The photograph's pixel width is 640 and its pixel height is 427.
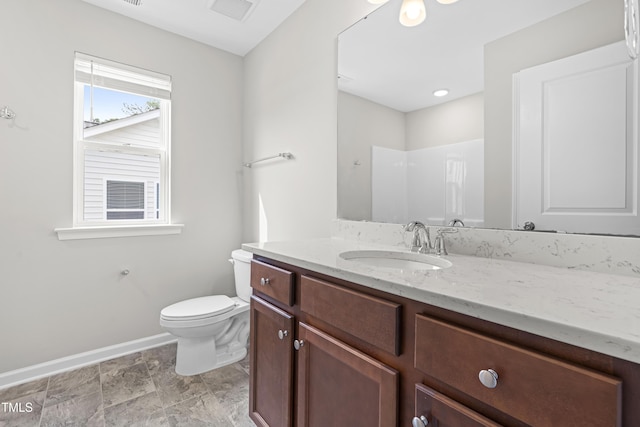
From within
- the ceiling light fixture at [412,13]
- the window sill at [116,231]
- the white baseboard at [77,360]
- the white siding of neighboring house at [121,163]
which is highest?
the ceiling light fixture at [412,13]

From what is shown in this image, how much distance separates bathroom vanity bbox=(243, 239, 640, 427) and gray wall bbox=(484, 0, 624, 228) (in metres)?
0.29

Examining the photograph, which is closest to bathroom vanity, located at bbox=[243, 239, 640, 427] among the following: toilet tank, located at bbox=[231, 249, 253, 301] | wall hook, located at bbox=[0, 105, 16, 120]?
toilet tank, located at bbox=[231, 249, 253, 301]

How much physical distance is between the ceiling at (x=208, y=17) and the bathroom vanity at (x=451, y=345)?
1788mm

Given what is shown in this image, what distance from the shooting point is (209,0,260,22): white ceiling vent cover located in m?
2.03

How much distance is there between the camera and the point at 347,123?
1.73 meters

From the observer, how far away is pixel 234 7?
207cm

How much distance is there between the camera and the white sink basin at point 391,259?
1.20m

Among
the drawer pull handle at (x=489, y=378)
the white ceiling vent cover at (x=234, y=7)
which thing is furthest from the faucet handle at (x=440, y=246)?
the white ceiling vent cover at (x=234, y=7)

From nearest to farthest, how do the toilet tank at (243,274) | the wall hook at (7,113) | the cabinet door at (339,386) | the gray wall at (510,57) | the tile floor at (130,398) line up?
the cabinet door at (339,386) < the gray wall at (510,57) < the tile floor at (130,398) < the wall hook at (7,113) < the toilet tank at (243,274)

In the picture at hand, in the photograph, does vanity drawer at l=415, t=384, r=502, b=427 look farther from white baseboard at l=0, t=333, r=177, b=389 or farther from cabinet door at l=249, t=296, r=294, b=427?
white baseboard at l=0, t=333, r=177, b=389

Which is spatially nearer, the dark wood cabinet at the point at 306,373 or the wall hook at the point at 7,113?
the dark wood cabinet at the point at 306,373

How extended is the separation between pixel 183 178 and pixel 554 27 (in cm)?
243

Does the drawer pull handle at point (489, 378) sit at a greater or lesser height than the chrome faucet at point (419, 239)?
Result: lesser

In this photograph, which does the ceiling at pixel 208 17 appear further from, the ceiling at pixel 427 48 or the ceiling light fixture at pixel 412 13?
the ceiling light fixture at pixel 412 13
